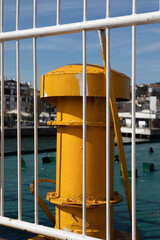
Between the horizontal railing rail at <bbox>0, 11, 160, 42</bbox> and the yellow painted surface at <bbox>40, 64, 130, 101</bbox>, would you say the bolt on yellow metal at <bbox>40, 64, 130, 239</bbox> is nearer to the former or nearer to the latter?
the yellow painted surface at <bbox>40, 64, 130, 101</bbox>

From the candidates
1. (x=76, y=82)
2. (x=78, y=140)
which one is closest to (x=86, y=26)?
(x=76, y=82)

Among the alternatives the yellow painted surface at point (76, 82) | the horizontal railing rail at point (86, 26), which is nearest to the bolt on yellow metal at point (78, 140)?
the yellow painted surface at point (76, 82)

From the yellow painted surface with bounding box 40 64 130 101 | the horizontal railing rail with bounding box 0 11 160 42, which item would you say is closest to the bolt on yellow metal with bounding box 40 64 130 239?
the yellow painted surface with bounding box 40 64 130 101

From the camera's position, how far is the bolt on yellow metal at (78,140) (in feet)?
8.33

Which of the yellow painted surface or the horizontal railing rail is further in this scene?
the yellow painted surface

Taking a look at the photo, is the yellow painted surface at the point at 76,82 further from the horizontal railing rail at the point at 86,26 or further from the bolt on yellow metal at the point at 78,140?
the horizontal railing rail at the point at 86,26

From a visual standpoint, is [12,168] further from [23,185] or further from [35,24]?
[35,24]

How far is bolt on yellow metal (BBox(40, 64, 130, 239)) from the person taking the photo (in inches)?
100.0

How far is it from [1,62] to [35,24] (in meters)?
0.38

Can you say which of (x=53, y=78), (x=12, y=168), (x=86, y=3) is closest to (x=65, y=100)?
(x=53, y=78)

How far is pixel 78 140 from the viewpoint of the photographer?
258 centimetres

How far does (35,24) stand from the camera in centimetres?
212

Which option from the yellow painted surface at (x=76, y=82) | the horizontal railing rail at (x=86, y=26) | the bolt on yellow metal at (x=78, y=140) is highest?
the horizontal railing rail at (x=86, y=26)

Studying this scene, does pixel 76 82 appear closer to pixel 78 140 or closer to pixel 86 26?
pixel 78 140
